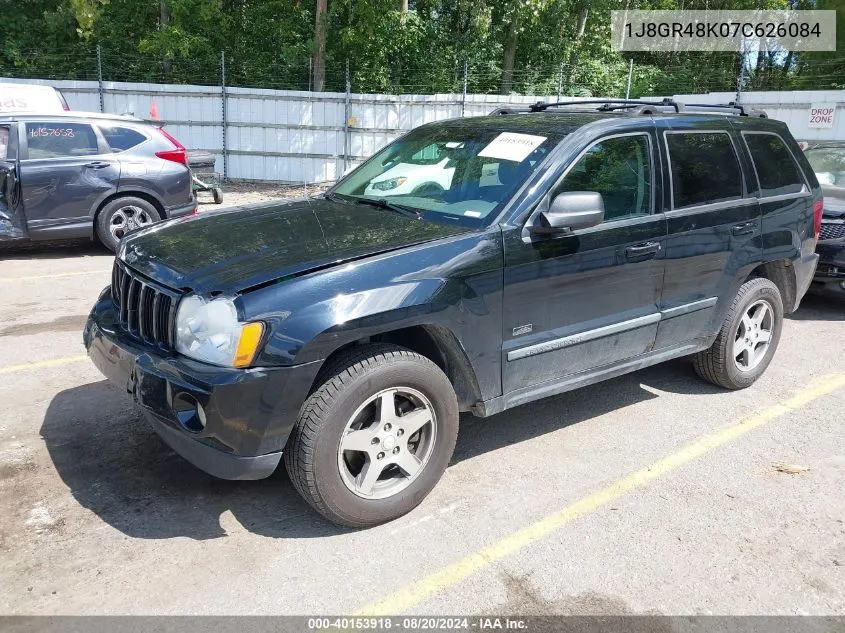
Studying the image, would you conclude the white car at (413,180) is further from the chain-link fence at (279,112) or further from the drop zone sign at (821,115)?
the drop zone sign at (821,115)

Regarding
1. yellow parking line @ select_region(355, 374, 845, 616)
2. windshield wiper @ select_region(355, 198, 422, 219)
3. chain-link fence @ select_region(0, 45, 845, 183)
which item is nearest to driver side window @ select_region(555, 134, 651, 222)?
windshield wiper @ select_region(355, 198, 422, 219)

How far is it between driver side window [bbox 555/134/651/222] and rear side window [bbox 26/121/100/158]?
23.3 ft

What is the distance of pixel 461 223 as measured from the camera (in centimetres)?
370

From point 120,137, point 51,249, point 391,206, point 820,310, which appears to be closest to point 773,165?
point 391,206

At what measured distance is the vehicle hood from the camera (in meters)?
3.19

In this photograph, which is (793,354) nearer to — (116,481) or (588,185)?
(588,185)

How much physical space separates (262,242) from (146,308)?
0.61 metres

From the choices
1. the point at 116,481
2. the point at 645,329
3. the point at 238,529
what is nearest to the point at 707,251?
the point at 645,329

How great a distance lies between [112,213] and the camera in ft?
30.0

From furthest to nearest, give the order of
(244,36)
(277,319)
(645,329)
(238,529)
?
(244,36) → (645,329) → (238,529) → (277,319)

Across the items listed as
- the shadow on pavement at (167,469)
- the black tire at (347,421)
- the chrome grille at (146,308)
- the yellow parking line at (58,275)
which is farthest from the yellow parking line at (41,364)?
the yellow parking line at (58,275)

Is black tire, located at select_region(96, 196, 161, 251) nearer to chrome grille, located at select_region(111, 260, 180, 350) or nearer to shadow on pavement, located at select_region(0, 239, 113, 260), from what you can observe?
shadow on pavement, located at select_region(0, 239, 113, 260)

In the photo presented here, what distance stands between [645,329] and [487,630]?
2.17 metres

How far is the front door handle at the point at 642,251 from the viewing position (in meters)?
4.12
